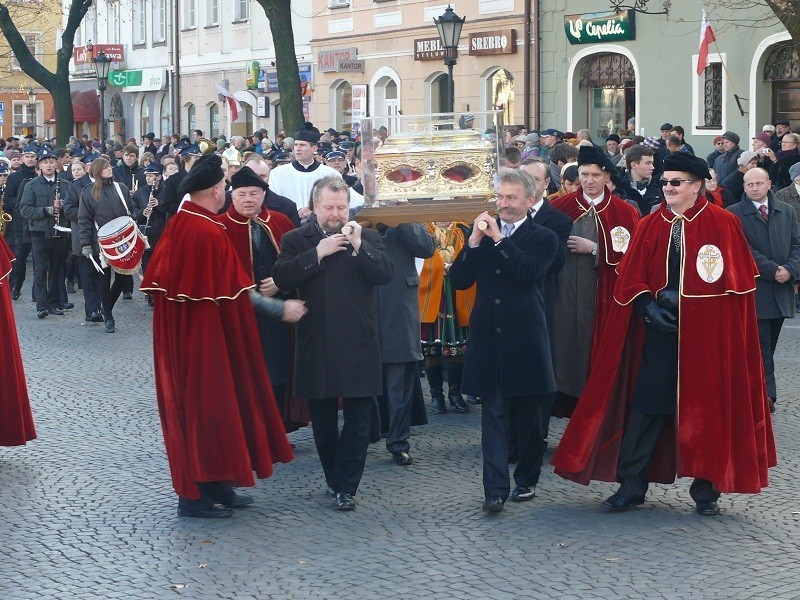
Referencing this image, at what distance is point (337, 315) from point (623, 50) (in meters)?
21.0

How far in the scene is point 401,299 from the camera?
934 centimetres

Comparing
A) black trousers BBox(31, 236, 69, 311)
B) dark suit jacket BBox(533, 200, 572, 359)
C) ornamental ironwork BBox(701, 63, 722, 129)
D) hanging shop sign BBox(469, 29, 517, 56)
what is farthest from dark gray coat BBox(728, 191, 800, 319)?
hanging shop sign BBox(469, 29, 517, 56)

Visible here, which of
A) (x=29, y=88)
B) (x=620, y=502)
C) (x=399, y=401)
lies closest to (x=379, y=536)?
(x=620, y=502)

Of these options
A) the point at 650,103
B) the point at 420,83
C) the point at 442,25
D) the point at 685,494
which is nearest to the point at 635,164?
the point at 685,494

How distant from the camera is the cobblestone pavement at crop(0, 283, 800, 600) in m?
6.45

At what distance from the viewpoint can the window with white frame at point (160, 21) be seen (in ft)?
158

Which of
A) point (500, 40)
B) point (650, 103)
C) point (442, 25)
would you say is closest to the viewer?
point (442, 25)

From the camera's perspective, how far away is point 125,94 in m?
51.9

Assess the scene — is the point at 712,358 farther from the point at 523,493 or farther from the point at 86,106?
the point at 86,106

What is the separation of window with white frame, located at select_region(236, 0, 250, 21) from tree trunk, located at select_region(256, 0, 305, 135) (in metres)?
15.9

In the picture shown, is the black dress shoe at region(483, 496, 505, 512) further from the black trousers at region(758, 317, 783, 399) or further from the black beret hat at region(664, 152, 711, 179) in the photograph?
the black trousers at region(758, 317, 783, 399)

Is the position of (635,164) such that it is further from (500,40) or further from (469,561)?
(500,40)

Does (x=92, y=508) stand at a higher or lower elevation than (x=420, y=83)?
lower

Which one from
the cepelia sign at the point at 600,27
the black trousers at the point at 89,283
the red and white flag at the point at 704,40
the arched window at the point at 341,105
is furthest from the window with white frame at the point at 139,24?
A: the black trousers at the point at 89,283
